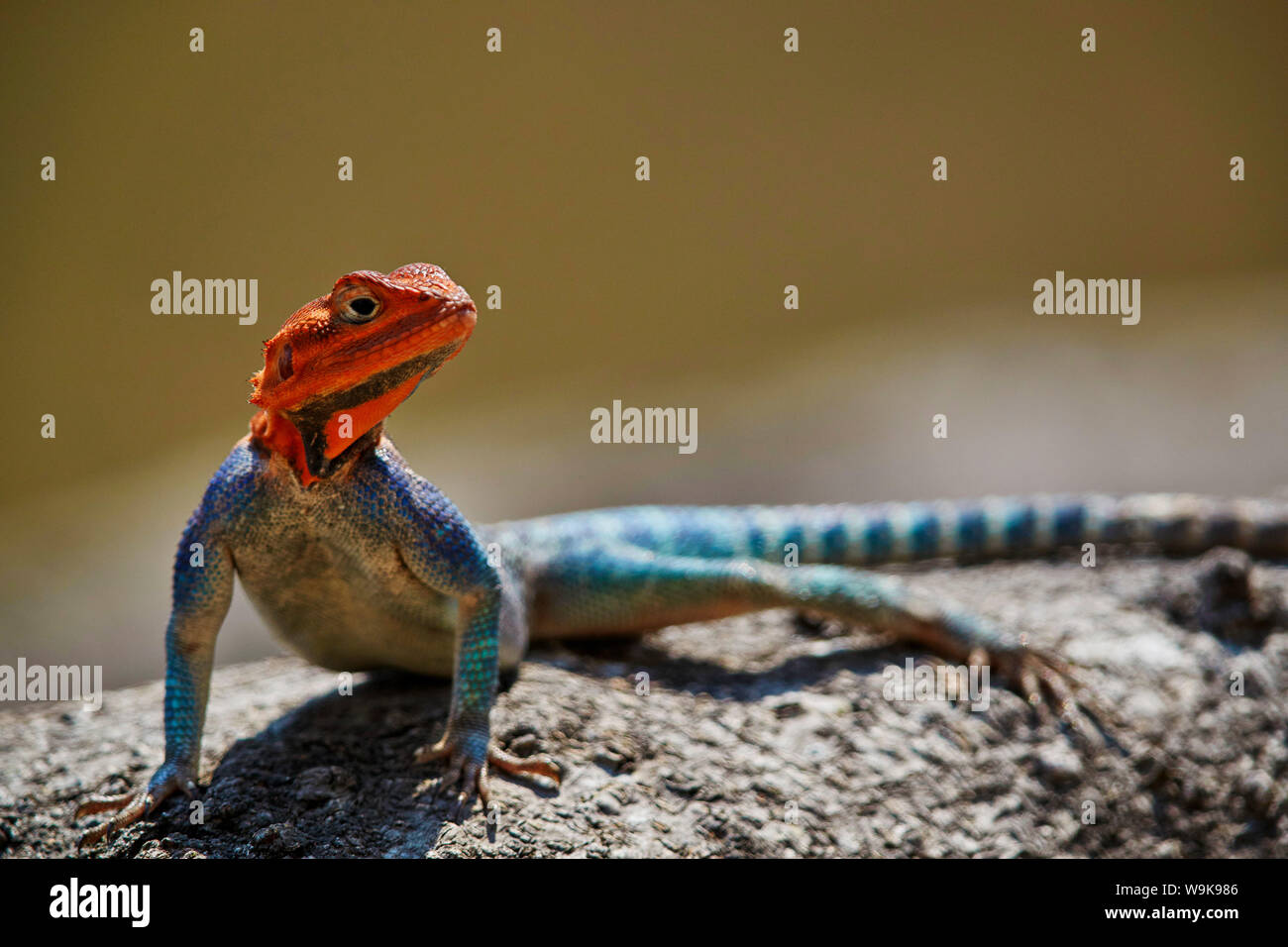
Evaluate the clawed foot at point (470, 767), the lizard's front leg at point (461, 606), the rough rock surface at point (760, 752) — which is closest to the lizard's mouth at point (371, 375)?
the lizard's front leg at point (461, 606)

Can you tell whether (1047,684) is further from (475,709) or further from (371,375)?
(371,375)

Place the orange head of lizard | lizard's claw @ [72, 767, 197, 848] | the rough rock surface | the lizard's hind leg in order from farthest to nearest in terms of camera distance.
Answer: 1. the lizard's hind leg
2. the rough rock surface
3. lizard's claw @ [72, 767, 197, 848]
4. the orange head of lizard

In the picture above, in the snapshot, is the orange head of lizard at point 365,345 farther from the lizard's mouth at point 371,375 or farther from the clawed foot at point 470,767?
the clawed foot at point 470,767

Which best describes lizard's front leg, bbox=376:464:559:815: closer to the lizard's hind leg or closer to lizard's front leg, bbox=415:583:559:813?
lizard's front leg, bbox=415:583:559:813

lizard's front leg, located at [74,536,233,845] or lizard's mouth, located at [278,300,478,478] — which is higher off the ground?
lizard's mouth, located at [278,300,478,478]

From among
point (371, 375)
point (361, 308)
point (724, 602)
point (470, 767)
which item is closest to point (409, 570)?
point (470, 767)

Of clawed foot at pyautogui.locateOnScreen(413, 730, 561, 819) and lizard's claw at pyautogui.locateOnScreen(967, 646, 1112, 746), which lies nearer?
clawed foot at pyautogui.locateOnScreen(413, 730, 561, 819)

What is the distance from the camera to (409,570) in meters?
3.68

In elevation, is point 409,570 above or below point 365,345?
below

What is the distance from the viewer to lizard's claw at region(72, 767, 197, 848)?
3.40m

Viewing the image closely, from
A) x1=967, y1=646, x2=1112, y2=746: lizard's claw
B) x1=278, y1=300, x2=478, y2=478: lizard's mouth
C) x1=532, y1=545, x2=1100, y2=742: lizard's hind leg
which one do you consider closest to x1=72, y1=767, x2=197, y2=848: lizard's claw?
x1=278, y1=300, x2=478, y2=478: lizard's mouth

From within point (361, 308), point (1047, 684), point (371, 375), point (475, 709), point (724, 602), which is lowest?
point (1047, 684)

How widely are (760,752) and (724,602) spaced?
0.90 metres
